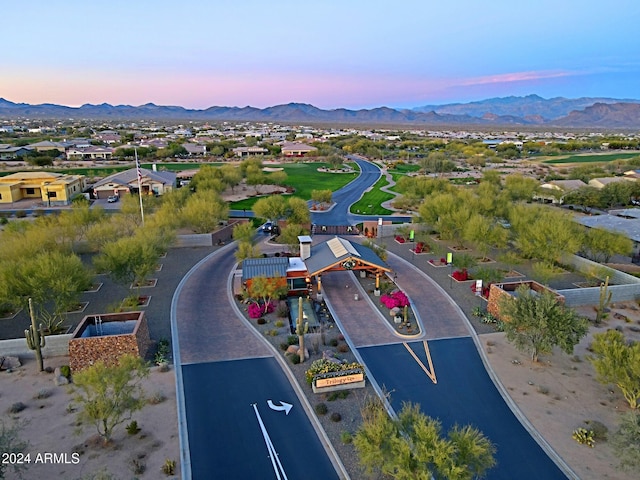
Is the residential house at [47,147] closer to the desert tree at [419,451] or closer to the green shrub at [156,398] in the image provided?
the green shrub at [156,398]

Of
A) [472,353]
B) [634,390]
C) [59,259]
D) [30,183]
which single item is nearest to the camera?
[634,390]

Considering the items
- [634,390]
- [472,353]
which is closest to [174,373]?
[472,353]

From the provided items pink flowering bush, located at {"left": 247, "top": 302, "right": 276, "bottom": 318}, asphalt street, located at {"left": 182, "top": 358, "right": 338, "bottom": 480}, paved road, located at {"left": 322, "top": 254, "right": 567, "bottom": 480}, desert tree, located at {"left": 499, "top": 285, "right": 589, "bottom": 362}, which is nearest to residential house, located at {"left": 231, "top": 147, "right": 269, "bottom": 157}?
paved road, located at {"left": 322, "top": 254, "right": 567, "bottom": 480}

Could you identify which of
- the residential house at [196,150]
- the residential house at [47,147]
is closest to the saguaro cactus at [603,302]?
the residential house at [196,150]

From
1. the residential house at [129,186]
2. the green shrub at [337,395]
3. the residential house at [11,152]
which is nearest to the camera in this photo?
the green shrub at [337,395]

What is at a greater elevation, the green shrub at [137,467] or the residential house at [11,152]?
the residential house at [11,152]

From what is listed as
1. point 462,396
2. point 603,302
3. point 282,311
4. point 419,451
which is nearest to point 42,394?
point 282,311

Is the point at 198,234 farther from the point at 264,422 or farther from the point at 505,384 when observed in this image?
the point at 505,384
